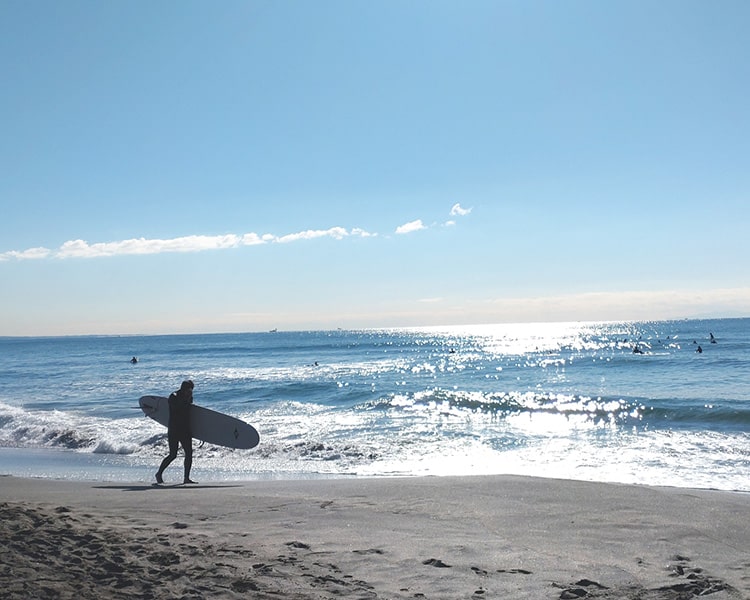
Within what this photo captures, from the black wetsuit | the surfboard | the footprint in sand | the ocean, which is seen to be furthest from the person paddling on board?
the footprint in sand

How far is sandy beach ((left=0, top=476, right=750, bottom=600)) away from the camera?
500 cm

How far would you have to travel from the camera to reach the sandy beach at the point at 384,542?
5.00m

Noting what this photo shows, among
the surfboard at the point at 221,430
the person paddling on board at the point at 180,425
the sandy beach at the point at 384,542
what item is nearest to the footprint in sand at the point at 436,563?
the sandy beach at the point at 384,542

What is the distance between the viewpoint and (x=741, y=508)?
8320mm

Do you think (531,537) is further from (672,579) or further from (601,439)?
(601,439)

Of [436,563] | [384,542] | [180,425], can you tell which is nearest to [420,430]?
[180,425]

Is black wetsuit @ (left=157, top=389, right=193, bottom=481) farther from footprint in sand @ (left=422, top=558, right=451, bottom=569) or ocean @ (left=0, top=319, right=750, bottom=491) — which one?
footprint in sand @ (left=422, top=558, right=451, bottom=569)

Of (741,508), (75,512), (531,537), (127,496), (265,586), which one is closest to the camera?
(265,586)

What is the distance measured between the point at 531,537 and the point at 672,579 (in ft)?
5.49

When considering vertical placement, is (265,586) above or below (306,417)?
above

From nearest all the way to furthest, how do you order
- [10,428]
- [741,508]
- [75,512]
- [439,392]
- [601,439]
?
[75,512] → [741,508] → [601,439] → [10,428] → [439,392]

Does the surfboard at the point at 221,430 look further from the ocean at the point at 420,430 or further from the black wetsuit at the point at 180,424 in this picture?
the black wetsuit at the point at 180,424

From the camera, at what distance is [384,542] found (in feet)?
21.1

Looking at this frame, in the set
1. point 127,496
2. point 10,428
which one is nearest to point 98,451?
point 10,428
